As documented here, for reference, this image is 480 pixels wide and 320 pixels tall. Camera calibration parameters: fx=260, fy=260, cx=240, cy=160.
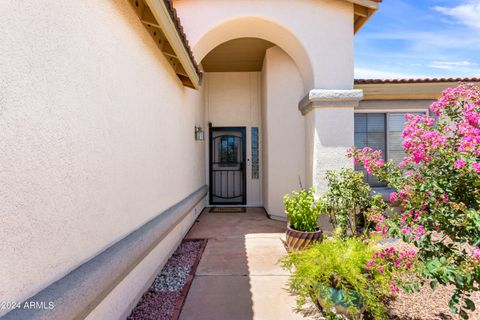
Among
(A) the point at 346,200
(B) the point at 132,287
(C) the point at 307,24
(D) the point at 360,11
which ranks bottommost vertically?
(B) the point at 132,287

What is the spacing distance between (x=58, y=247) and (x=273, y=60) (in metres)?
6.55

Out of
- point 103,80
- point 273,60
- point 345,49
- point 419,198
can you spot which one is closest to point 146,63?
point 103,80

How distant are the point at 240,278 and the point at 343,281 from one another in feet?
5.09

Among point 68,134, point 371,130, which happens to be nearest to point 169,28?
point 68,134

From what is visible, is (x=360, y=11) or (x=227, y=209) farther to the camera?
(x=227, y=209)

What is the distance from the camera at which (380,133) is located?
21.1 ft

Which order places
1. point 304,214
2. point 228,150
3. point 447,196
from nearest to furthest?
point 447,196, point 304,214, point 228,150

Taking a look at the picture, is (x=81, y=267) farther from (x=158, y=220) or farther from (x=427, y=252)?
(x=427, y=252)

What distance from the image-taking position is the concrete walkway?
2836 millimetres

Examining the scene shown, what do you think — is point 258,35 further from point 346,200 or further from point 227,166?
point 227,166

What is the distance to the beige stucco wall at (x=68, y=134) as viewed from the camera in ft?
4.26

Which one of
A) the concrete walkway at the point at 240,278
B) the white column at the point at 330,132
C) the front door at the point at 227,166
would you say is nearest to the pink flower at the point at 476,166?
the concrete walkway at the point at 240,278

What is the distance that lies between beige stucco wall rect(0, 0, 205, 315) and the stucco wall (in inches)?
166

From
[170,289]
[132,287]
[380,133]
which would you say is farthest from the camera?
[380,133]
